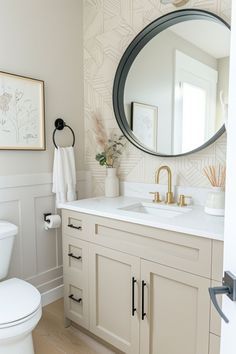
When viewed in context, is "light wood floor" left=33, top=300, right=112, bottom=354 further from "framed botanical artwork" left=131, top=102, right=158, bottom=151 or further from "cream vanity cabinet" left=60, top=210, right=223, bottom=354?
"framed botanical artwork" left=131, top=102, right=158, bottom=151

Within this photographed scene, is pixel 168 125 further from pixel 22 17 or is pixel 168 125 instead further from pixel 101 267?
pixel 22 17

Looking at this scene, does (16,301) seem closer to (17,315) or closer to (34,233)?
(17,315)

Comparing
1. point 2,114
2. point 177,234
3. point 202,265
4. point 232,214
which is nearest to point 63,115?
point 2,114

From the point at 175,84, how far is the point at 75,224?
1.14m

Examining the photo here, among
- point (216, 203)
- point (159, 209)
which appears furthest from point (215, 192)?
point (159, 209)

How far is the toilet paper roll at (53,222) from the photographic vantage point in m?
2.06

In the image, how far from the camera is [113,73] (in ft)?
7.00

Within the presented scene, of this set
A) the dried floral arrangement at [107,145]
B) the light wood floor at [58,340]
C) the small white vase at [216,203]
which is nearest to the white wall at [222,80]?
the small white vase at [216,203]

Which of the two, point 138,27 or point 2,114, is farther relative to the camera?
point 138,27

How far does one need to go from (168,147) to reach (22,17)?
1366 mm

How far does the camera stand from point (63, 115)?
7.27 ft

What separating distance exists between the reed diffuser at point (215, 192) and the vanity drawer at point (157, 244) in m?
0.31

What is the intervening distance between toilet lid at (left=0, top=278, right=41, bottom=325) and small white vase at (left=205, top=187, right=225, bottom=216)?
1.04 m

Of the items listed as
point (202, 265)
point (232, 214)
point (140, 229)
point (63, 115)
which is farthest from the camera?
point (63, 115)
